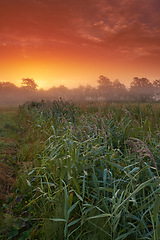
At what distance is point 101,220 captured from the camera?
2.16 m

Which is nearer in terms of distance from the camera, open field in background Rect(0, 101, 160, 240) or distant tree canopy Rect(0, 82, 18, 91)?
open field in background Rect(0, 101, 160, 240)

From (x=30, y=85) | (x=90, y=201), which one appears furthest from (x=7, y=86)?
(x=90, y=201)

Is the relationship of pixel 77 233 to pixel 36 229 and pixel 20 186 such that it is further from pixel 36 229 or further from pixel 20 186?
pixel 20 186

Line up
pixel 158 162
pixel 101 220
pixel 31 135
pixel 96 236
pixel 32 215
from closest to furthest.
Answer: pixel 96 236 → pixel 101 220 → pixel 32 215 → pixel 158 162 → pixel 31 135

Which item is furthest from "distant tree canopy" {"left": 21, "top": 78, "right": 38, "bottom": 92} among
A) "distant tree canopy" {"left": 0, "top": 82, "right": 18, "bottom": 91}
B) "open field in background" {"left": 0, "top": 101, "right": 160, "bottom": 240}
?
"open field in background" {"left": 0, "top": 101, "right": 160, "bottom": 240}

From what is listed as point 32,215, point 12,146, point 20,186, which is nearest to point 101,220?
point 32,215

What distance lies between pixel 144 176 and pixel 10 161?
3.52 m

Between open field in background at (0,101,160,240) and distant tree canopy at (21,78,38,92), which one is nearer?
open field in background at (0,101,160,240)

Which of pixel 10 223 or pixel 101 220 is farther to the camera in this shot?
pixel 10 223

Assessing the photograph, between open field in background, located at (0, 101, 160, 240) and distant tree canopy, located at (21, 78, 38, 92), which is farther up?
distant tree canopy, located at (21, 78, 38, 92)

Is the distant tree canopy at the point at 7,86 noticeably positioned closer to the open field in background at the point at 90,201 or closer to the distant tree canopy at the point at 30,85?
the distant tree canopy at the point at 30,85

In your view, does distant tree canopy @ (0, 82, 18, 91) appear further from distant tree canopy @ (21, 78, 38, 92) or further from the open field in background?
the open field in background

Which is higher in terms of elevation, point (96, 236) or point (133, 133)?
point (133, 133)

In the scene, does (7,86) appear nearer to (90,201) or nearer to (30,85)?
(30,85)
